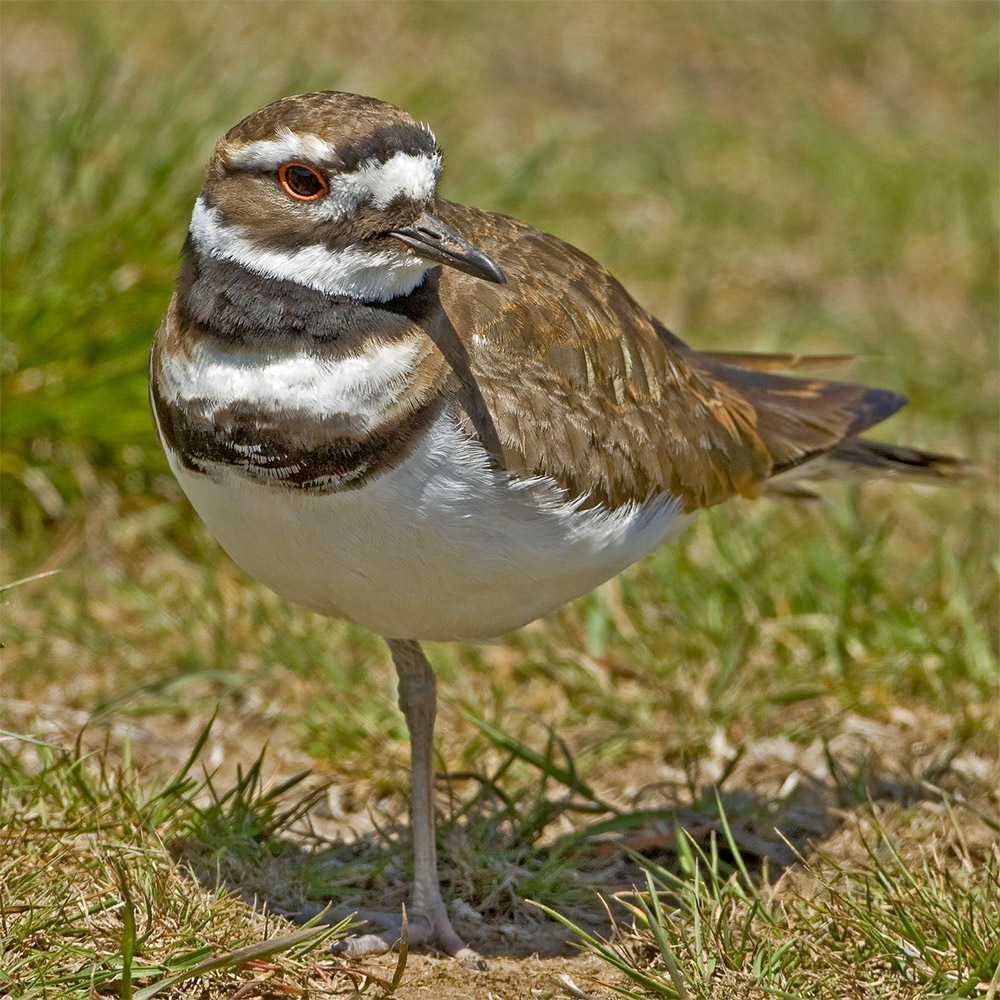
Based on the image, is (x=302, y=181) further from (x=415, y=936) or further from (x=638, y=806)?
(x=638, y=806)

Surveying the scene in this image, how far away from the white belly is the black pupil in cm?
66

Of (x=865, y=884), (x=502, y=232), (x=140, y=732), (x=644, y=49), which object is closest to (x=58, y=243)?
(x=140, y=732)

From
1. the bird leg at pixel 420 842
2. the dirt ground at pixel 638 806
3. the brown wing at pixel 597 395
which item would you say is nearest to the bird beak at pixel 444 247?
A: the brown wing at pixel 597 395

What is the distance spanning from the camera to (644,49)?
1014cm

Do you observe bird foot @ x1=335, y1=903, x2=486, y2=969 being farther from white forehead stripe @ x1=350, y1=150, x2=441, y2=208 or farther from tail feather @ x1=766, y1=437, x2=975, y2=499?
white forehead stripe @ x1=350, y1=150, x2=441, y2=208

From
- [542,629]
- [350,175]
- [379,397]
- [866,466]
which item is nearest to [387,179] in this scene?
[350,175]

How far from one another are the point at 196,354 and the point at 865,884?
2.27 m

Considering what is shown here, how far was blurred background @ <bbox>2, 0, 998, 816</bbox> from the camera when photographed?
17.6 ft

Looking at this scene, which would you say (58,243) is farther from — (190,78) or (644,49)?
(644,49)

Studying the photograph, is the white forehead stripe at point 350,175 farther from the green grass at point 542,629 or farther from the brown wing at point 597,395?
the green grass at point 542,629

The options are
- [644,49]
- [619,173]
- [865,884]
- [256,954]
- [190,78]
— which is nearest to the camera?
[256,954]

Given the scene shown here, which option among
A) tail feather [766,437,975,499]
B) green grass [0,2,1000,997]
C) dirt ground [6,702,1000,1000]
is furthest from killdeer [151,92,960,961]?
tail feather [766,437,975,499]

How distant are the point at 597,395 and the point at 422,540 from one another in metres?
0.80

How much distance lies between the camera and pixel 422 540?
361 centimetres
